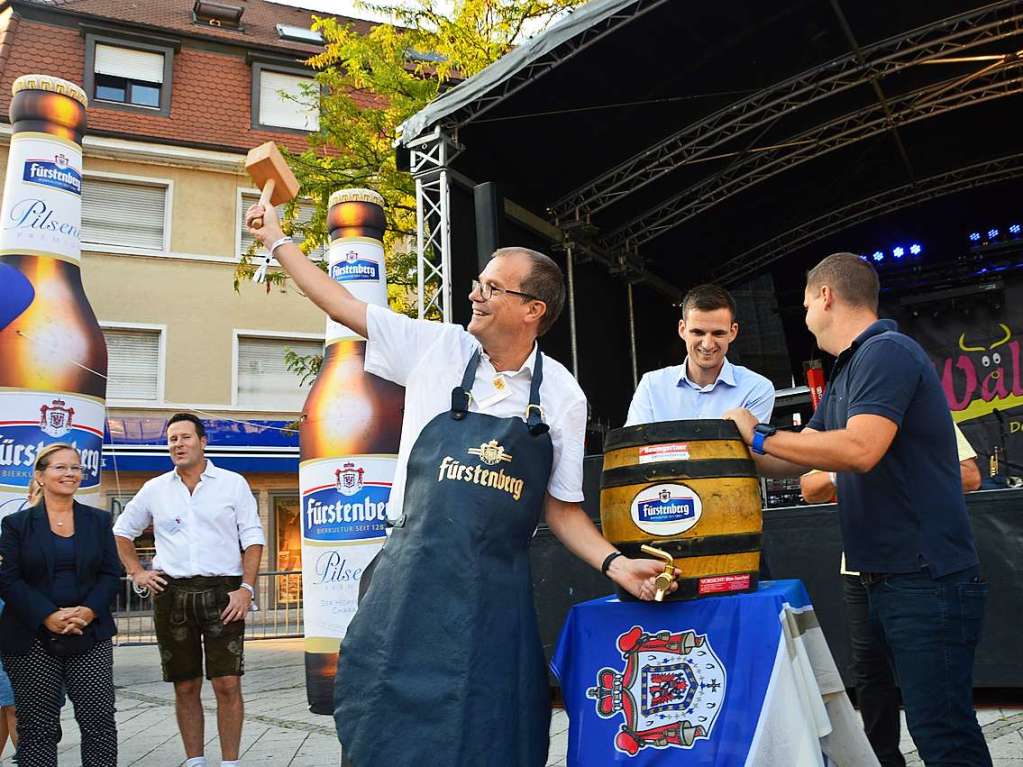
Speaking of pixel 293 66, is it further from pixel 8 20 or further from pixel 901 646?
pixel 901 646

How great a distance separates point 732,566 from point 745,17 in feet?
22.0

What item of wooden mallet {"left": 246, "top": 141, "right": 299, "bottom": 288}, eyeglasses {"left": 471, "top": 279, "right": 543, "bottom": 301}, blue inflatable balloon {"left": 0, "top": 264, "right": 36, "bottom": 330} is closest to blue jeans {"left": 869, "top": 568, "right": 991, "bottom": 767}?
eyeglasses {"left": 471, "top": 279, "right": 543, "bottom": 301}

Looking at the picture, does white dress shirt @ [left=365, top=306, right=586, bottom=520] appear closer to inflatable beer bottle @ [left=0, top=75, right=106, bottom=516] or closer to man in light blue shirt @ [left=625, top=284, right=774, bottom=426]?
man in light blue shirt @ [left=625, top=284, right=774, bottom=426]

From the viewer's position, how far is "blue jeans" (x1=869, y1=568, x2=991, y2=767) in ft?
7.65

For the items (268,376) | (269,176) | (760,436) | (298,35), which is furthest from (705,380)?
(298,35)

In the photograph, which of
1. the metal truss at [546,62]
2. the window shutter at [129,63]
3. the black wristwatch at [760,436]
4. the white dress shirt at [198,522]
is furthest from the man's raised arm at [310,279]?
the window shutter at [129,63]

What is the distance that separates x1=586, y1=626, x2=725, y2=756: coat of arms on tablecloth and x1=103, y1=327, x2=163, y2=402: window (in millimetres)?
16124

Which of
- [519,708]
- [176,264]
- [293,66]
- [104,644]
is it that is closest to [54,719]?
[104,644]

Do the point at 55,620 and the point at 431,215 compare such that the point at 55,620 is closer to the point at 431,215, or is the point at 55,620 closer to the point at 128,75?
the point at 431,215

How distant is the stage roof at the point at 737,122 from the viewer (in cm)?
767

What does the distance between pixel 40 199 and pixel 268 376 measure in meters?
13.2

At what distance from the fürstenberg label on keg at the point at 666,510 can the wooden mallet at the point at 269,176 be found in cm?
117

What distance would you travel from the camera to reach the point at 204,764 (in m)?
4.56

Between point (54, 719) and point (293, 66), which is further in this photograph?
point (293, 66)
